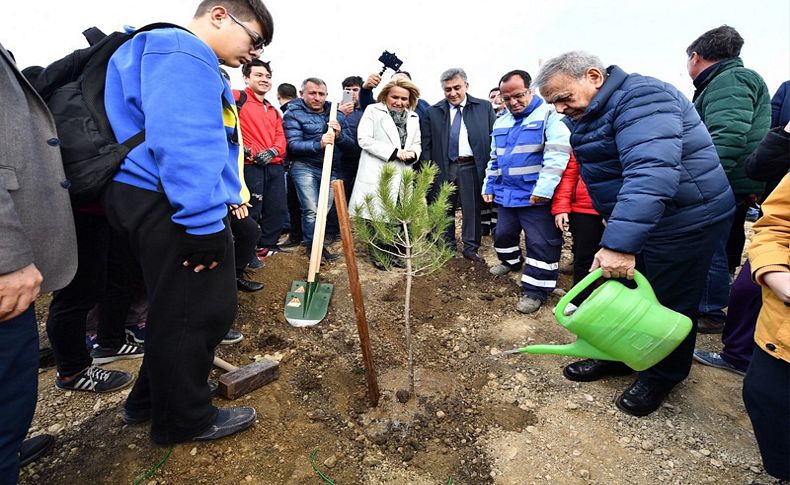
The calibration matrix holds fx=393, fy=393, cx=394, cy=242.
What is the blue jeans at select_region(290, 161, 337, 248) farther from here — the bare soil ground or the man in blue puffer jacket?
the man in blue puffer jacket

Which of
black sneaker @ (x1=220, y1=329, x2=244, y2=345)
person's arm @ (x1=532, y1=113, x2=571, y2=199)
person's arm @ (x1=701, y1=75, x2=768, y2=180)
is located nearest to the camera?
person's arm @ (x1=701, y1=75, x2=768, y2=180)

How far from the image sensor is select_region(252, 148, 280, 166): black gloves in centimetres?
382

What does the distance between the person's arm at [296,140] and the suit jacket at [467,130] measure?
3.97 feet

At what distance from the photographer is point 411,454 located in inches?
71.9

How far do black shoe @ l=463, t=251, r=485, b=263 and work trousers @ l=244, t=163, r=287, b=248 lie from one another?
2075mm

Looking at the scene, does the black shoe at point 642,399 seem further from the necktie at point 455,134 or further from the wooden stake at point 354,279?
the necktie at point 455,134

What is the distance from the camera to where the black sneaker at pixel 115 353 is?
2348 millimetres

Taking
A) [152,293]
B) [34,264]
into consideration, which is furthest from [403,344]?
[34,264]

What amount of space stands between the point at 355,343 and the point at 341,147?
237 cm

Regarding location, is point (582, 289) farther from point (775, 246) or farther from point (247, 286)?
point (247, 286)

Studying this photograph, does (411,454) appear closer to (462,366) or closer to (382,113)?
(462,366)

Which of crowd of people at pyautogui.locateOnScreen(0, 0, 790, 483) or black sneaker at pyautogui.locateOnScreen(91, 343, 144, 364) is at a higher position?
crowd of people at pyautogui.locateOnScreen(0, 0, 790, 483)

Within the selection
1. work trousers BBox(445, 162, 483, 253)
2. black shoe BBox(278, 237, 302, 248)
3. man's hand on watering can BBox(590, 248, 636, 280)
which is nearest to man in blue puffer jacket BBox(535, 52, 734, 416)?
man's hand on watering can BBox(590, 248, 636, 280)

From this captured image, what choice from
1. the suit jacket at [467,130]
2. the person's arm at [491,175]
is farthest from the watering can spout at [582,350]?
the suit jacket at [467,130]
